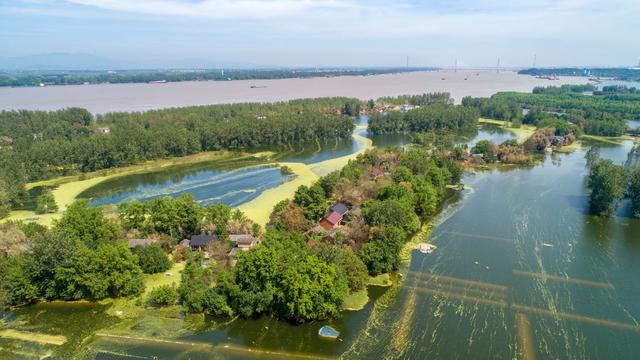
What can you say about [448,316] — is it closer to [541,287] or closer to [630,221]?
[541,287]

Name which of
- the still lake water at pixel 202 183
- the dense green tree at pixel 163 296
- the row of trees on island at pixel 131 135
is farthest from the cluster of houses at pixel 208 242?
the row of trees on island at pixel 131 135

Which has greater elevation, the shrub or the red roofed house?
the red roofed house

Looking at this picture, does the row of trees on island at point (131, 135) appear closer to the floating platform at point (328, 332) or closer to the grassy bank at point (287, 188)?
the grassy bank at point (287, 188)

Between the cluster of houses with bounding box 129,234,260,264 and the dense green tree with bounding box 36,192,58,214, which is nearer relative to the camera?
the cluster of houses with bounding box 129,234,260,264

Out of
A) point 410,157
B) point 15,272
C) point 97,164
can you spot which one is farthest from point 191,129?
point 15,272

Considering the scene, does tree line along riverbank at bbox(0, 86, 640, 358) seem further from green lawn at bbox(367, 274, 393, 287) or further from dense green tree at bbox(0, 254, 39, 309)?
green lawn at bbox(367, 274, 393, 287)

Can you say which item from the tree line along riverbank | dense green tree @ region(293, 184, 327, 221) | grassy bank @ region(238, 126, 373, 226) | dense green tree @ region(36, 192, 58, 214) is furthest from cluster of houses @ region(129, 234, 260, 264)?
dense green tree @ region(36, 192, 58, 214)

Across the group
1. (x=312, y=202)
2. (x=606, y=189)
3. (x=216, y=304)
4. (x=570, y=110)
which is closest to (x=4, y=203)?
(x=216, y=304)

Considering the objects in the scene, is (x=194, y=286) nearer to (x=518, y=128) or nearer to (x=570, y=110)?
(x=518, y=128)
